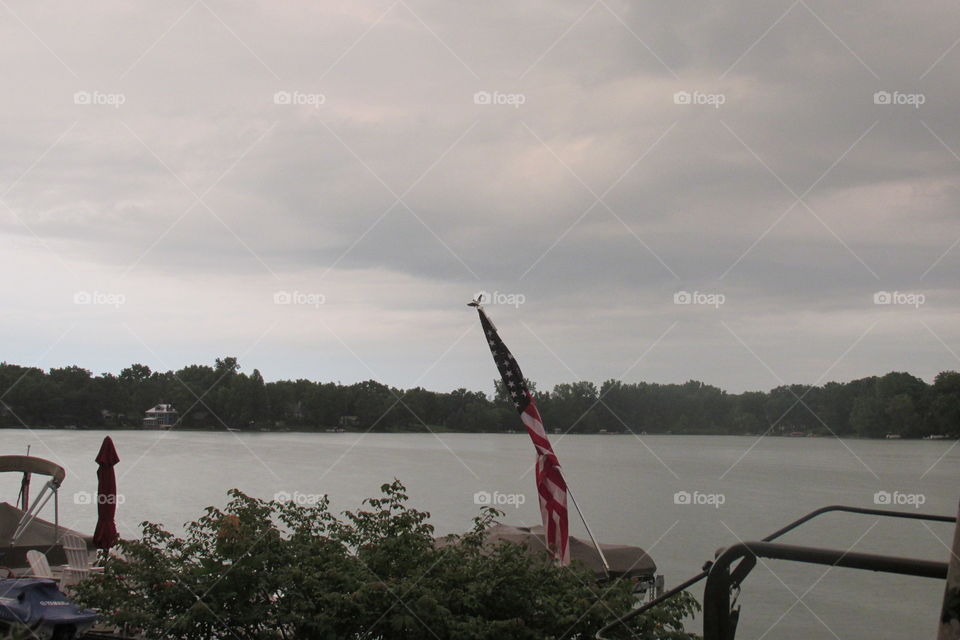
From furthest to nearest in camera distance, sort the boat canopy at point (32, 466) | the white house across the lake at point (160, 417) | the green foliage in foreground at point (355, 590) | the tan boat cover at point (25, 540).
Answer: the white house across the lake at point (160, 417)
the tan boat cover at point (25, 540)
the boat canopy at point (32, 466)
the green foliage in foreground at point (355, 590)

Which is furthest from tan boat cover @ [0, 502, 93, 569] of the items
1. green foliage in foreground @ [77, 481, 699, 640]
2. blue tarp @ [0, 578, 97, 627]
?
green foliage in foreground @ [77, 481, 699, 640]

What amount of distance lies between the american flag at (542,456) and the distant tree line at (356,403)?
207 feet

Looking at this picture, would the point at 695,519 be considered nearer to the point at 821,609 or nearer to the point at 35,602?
the point at 821,609

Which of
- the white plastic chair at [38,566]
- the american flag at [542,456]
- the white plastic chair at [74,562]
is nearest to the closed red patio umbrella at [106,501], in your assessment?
the white plastic chair at [74,562]

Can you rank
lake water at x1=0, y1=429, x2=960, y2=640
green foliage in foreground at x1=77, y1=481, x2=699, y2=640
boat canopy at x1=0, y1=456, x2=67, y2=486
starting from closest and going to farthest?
green foliage in foreground at x1=77, y1=481, x2=699, y2=640 < boat canopy at x1=0, y1=456, x2=67, y2=486 < lake water at x1=0, y1=429, x2=960, y2=640

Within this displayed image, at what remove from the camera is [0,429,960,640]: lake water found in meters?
31.5

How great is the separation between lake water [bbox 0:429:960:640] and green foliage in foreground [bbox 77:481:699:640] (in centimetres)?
439

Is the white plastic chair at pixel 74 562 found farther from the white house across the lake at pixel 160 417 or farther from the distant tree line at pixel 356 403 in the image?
the white house across the lake at pixel 160 417

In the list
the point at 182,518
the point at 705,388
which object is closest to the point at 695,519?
the point at 182,518

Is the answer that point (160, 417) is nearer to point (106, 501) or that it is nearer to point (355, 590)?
point (106, 501)

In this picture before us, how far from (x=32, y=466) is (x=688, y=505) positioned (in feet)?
176

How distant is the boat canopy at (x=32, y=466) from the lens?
16109mm

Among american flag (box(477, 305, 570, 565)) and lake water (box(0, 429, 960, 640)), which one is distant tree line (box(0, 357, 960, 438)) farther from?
american flag (box(477, 305, 570, 565))

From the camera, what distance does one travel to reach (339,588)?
26.6ft
